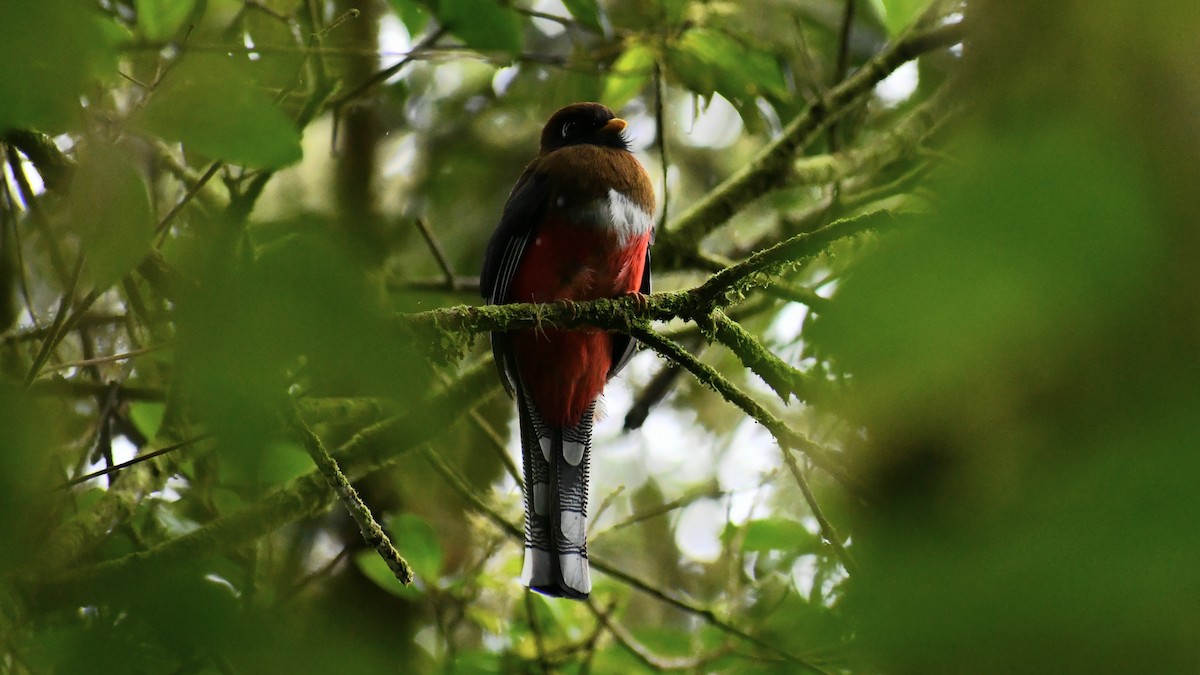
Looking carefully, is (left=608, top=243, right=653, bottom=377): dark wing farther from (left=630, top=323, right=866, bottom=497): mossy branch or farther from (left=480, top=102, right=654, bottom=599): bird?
(left=630, top=323, right=866, bottom=497): mossy branch

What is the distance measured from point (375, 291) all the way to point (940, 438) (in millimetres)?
405

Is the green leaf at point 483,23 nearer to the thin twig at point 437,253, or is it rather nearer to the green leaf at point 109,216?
the thin twig at point 437,253

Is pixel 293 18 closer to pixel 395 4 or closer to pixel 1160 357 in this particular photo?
pixel 395 4

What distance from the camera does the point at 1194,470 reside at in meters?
0.42

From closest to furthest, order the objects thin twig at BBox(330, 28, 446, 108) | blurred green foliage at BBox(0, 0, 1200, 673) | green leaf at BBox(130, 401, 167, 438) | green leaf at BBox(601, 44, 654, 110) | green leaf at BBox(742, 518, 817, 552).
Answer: blurred green foliage at BBox(0, 0, 1200, 673)
thin twig at BBox(330, 28, 446, 108)
green leaf at BBox(742, 518, 817, 552)
green leaf at BBox(130, 401, 167, 438)
green leaf at BBox(601, 44, 654, 110)

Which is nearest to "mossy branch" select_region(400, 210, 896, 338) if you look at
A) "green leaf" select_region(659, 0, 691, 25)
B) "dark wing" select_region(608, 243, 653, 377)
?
"dark wing" select_region(608, 243, 653, 377)

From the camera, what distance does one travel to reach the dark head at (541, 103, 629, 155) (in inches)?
142

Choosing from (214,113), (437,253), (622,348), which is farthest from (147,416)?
(214,113)

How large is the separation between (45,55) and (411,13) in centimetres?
187

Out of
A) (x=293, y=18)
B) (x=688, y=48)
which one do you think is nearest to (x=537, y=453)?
(x=688, y=48)

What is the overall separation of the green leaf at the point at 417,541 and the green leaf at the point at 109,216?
233 centimetres

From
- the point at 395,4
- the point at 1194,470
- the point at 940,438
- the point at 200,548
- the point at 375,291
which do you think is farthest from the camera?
the point at 200,548

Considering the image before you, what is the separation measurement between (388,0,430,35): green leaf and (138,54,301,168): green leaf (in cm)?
153

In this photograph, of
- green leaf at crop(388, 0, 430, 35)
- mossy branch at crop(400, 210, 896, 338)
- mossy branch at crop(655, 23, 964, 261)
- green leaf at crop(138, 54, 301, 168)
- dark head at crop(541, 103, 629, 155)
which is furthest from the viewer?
mossy branch at crop(655, 23, 964, 261)
